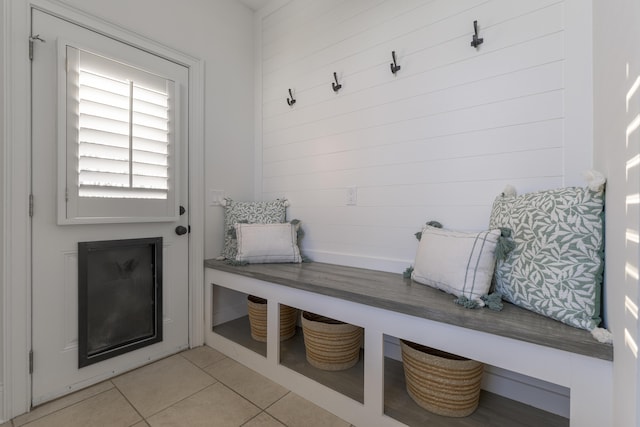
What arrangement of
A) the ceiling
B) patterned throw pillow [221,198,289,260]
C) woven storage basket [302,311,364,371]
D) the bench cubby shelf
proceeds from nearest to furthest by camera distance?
1. the bench cubby shelf
2. woven storage basket [302,311,364,371]
3. patterned throw pillow [221,198,289,260]
4. the ceiling

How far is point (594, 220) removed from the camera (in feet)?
3.26

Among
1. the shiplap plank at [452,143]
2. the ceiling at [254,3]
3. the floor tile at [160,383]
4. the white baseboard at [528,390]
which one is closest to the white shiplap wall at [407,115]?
the shiplap plank at [452,143]

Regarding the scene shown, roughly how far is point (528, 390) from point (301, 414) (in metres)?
1.11

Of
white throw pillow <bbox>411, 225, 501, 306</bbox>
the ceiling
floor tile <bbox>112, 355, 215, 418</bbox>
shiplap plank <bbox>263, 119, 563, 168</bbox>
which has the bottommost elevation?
floor tile <bbox>112, 355, 215, 418</bbox>

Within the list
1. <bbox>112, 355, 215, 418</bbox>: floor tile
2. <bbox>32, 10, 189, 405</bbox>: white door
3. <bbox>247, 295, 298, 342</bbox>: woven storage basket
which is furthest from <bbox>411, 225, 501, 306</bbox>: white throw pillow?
<bbox>32, 10, 189, 405</bbox>: white door

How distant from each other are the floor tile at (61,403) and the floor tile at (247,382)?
1.85 ft

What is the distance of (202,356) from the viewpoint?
2.00m

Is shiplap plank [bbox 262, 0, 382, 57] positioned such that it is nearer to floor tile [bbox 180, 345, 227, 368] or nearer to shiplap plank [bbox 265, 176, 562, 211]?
shiplap plank [bbox 265, 176, 562, 211]

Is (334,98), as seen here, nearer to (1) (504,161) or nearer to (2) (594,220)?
(1) (504,161)

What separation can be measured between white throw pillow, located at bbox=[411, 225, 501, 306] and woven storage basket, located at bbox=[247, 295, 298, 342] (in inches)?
42.0

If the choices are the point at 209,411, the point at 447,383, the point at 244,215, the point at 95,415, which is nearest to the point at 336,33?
the point at 244,215

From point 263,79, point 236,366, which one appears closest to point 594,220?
point 236,366

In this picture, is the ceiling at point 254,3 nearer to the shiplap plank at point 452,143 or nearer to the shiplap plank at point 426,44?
the shiplap plank at point 426,44

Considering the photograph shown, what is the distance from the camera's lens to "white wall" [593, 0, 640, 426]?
2.12 ft
